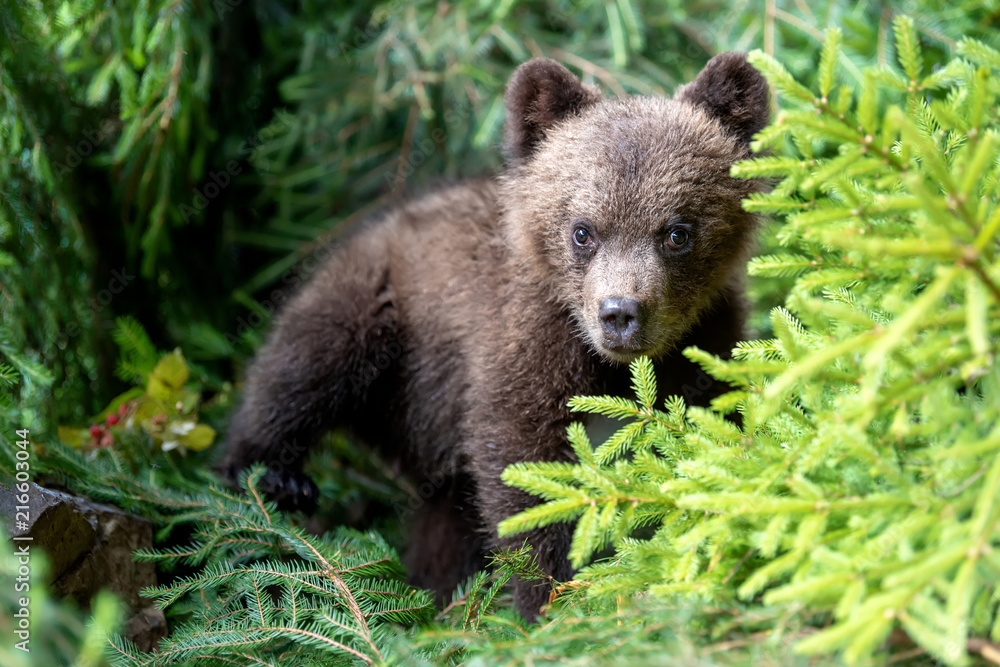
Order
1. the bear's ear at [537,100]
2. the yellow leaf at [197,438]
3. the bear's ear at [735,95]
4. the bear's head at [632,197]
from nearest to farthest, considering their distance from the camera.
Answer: the bear's head at [632,197] → the bear's ear at [735,95] → the bear's ear at [537,100] → the yellow leaf at [197,438]

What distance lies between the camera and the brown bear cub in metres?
3.51

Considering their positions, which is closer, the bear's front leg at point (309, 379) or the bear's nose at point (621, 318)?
the bear's nose at point (621, 318)

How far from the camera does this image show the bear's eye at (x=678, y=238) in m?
3.52

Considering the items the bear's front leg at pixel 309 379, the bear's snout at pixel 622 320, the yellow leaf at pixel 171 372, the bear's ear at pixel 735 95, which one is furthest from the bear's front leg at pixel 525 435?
the yellow leaf at pixel 171 372

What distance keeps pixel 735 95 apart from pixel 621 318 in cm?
131

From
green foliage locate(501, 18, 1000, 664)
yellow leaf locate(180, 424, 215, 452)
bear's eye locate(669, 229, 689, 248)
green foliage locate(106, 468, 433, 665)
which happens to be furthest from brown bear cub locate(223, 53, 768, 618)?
green foliage locate(501, 18, 1000, 664)

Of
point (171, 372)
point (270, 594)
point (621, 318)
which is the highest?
point (171, 372)

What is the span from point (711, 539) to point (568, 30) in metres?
4.77

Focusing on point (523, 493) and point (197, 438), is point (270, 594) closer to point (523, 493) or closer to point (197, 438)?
point (523, 493)

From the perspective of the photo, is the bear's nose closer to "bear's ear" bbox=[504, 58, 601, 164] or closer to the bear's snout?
the bear's snout

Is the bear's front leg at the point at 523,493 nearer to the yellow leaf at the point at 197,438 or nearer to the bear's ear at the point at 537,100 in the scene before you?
the bear's ear at the point at 537,100

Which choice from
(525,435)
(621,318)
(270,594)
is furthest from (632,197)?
(270,594)

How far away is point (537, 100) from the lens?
3.98 meters

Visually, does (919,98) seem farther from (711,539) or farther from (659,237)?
(711,539)
